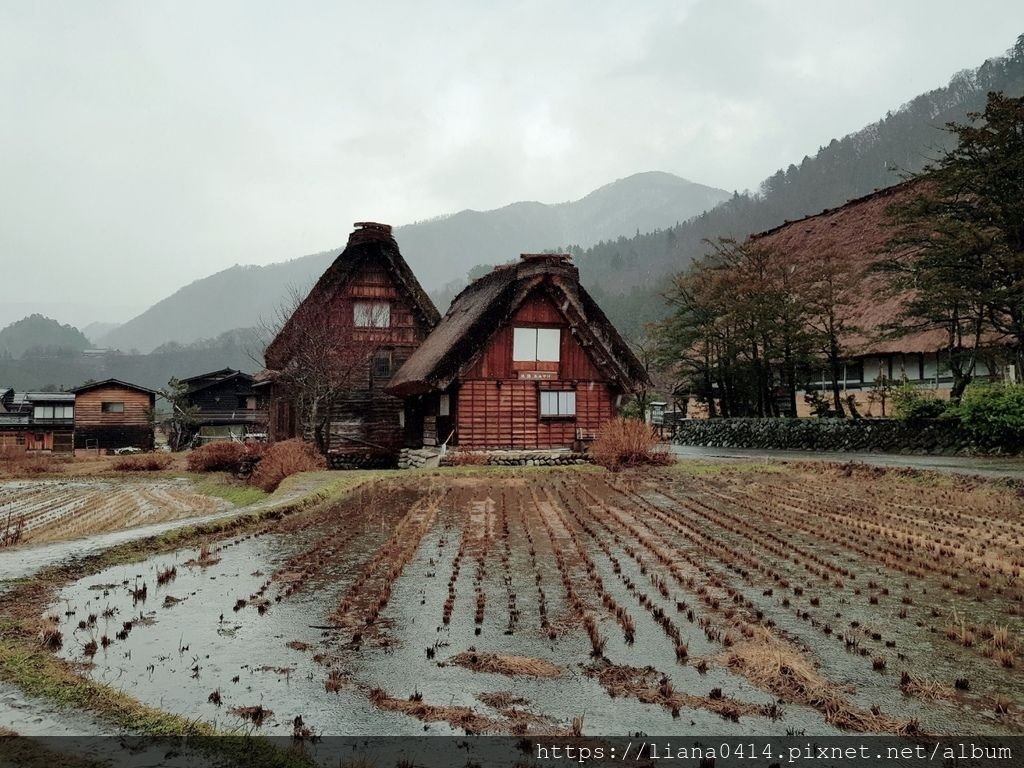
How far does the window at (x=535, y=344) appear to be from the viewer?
74.2 ft

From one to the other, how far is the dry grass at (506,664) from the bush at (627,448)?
1511 centimetres

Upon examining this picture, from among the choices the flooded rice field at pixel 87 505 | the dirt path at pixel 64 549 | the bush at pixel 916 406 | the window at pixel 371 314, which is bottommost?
the flooded rice field at pixel 87 505

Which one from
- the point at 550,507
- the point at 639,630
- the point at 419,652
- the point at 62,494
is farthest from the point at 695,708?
the point at 62,494

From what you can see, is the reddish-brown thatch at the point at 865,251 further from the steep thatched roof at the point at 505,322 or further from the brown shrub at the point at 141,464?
the brown shrub at the point at 141,464

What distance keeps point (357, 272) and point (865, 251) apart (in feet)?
66.5

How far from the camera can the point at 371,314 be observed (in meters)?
26.5

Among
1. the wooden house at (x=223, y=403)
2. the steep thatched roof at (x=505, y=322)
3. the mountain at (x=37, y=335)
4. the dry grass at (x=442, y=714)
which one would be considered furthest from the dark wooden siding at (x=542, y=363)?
the mountain at (x=37, y=335)

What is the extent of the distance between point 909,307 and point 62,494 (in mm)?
26036

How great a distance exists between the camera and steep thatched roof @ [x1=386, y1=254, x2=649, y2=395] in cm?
2112

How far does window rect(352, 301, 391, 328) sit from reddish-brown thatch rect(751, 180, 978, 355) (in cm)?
1617

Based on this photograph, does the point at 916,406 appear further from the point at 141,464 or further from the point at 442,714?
the point at 141,464

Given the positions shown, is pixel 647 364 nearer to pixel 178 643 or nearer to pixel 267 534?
pixel 267 534

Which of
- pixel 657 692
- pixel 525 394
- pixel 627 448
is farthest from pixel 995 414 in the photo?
pixel 657 692

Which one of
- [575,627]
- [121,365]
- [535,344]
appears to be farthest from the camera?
[121,365]
